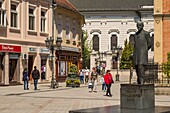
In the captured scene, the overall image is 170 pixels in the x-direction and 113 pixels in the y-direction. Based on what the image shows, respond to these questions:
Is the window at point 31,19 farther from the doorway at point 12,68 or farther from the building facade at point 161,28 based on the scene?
the building facade at point 161,28

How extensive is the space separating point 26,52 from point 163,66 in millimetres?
15350

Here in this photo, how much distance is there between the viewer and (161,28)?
3950 cm

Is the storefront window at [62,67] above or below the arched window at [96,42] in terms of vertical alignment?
below

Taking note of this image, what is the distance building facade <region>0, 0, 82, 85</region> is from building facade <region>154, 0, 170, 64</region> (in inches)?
428

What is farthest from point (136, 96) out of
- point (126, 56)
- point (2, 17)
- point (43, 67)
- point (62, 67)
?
point (126, 56)

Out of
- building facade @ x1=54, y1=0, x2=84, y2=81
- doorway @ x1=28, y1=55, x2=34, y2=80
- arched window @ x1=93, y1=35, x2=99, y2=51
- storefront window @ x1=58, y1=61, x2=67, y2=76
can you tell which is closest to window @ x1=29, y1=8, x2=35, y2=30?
doorway @ x1=28, y1=55, x2=34, y2=80

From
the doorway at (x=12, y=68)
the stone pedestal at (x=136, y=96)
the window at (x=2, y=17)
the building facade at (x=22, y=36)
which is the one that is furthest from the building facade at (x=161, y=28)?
the stone pedestal at (x=136, y=96)

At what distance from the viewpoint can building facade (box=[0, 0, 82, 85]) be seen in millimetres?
36625

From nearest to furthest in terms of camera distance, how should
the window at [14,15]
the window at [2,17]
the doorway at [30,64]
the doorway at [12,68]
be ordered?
the window at [2,17] < the doorway at [12,68] < the window at [14,15] < the doorway at [30,64]

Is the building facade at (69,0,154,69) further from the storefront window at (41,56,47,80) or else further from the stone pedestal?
the stone pedestal

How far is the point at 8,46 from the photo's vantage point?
36906 mm

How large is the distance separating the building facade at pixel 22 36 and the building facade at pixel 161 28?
10.9 m

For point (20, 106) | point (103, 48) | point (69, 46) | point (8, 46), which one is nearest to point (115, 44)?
point (103, 48)

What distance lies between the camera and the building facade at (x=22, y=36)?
36625 mm
